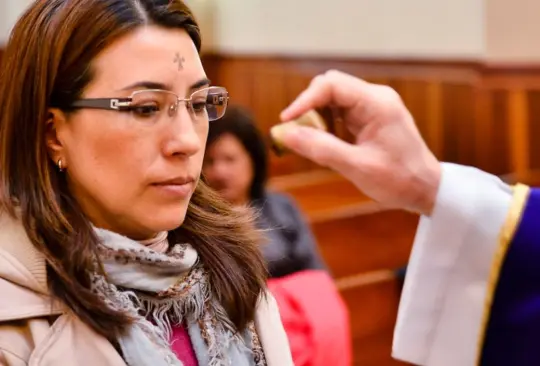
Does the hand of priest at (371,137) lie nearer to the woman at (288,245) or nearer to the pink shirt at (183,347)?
the pink shirt at (183,347)

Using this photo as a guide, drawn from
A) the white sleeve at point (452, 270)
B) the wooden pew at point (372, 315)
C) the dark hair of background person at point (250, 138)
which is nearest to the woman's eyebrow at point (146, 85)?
the white sleeve at point (452, 270)

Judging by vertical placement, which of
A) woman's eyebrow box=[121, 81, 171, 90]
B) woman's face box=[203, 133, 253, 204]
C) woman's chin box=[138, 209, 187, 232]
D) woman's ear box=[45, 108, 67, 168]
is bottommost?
woman's face box=[203, 133, 253, 204]

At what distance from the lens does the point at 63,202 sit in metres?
1.12

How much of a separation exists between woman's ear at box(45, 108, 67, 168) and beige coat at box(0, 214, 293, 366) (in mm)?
116

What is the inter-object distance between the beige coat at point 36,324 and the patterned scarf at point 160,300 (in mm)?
42

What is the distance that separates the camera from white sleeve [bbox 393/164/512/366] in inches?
53.5

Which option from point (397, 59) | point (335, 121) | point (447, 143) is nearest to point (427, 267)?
point (335, 121)

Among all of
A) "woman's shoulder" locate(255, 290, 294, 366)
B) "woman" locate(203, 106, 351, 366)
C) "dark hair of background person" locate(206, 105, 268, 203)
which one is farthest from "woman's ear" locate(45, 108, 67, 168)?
"dark hair of background person" locate(206, 105, 268, 203)

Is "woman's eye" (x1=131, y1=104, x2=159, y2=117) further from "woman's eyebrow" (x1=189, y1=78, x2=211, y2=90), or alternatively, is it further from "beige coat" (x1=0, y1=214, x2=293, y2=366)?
"beige coat" (x1=0, y1=214, x2=293, y2=366)

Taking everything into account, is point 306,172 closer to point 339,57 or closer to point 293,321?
point 339,57

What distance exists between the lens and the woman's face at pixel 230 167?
2791mm

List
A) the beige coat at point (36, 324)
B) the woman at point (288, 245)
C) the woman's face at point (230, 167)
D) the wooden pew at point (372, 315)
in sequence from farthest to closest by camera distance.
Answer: the wooden pew at point (372, 315) → the woman's face at point (230, 167) → the woman at point (288, 245) → the beige coat at point (36, 324)

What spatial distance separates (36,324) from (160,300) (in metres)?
0.17

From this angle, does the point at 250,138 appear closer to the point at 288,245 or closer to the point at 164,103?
the point at 288,245
